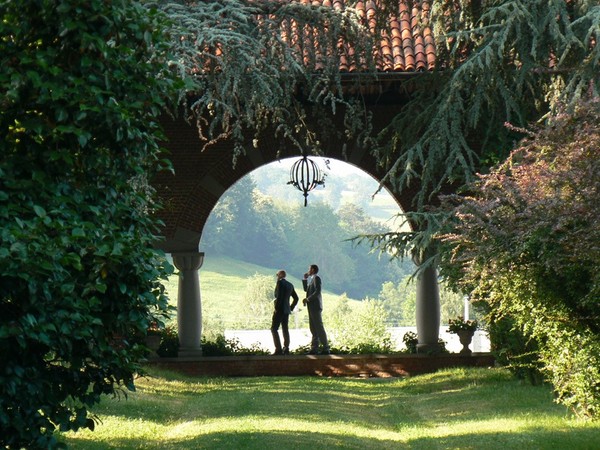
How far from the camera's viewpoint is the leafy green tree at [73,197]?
591 centimetres

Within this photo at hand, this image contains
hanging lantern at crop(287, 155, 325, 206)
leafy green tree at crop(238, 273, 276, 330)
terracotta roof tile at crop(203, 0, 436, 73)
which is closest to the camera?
terracotta roof tile at crop(203, 0, 436, 73)

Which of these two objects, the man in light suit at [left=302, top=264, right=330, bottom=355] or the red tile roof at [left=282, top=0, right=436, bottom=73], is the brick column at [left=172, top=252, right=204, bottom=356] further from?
the red tile roof at [left=282, top=0, right=436, bottom=73]

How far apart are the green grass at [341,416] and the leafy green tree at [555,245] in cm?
64

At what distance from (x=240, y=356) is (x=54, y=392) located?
1256 centimetres

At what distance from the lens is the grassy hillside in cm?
6750

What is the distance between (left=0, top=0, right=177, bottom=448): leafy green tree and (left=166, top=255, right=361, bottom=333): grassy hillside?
57213 mm

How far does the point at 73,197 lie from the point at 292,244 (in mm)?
77695

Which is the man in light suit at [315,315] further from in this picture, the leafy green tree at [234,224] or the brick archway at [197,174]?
the leafy green tree at [234,224]

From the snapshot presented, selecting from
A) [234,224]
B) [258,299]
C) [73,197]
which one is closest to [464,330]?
[73,197]

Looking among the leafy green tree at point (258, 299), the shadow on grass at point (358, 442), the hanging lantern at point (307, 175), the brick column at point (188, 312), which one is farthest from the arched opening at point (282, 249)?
the shadow on grass at point (358, 442)

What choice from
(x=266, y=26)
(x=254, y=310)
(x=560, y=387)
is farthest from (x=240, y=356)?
(x=254, y=310)

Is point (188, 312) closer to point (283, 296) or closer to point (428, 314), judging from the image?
point (283, 296)

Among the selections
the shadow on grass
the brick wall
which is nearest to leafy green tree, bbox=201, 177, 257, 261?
the brick wall

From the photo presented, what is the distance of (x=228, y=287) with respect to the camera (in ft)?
245
